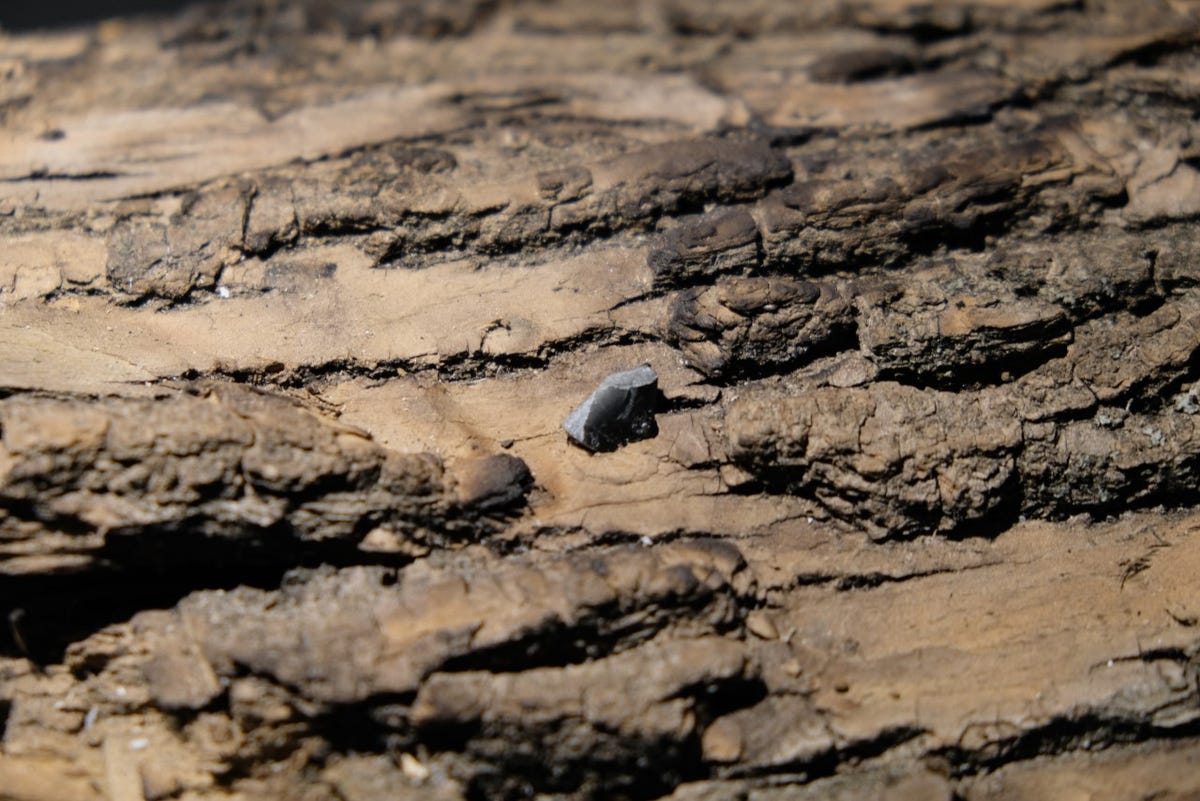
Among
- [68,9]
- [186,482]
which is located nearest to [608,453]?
[186,482]

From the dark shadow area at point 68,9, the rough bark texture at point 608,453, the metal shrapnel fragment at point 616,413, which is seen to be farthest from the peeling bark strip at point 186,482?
the dark shadow area at point 68,9

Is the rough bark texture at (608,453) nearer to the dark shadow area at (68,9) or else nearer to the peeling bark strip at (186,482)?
the peeling bark strip at (186,482)

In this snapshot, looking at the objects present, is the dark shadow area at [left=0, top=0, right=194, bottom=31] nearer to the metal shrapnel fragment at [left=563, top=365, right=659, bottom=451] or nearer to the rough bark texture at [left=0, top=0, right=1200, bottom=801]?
the rough bark texture at [left=0, top=0, right=1200, bottom=801]

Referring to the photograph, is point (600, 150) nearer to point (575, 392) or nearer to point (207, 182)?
point (575, 392)

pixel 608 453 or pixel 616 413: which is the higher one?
pixel 616 413

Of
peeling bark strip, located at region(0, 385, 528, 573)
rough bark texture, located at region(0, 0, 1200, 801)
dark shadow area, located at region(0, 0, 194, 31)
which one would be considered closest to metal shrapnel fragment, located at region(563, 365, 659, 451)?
rough bark texture, located at region(0, 0, 1200, 801)

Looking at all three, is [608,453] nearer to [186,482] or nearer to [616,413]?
[616,413]
